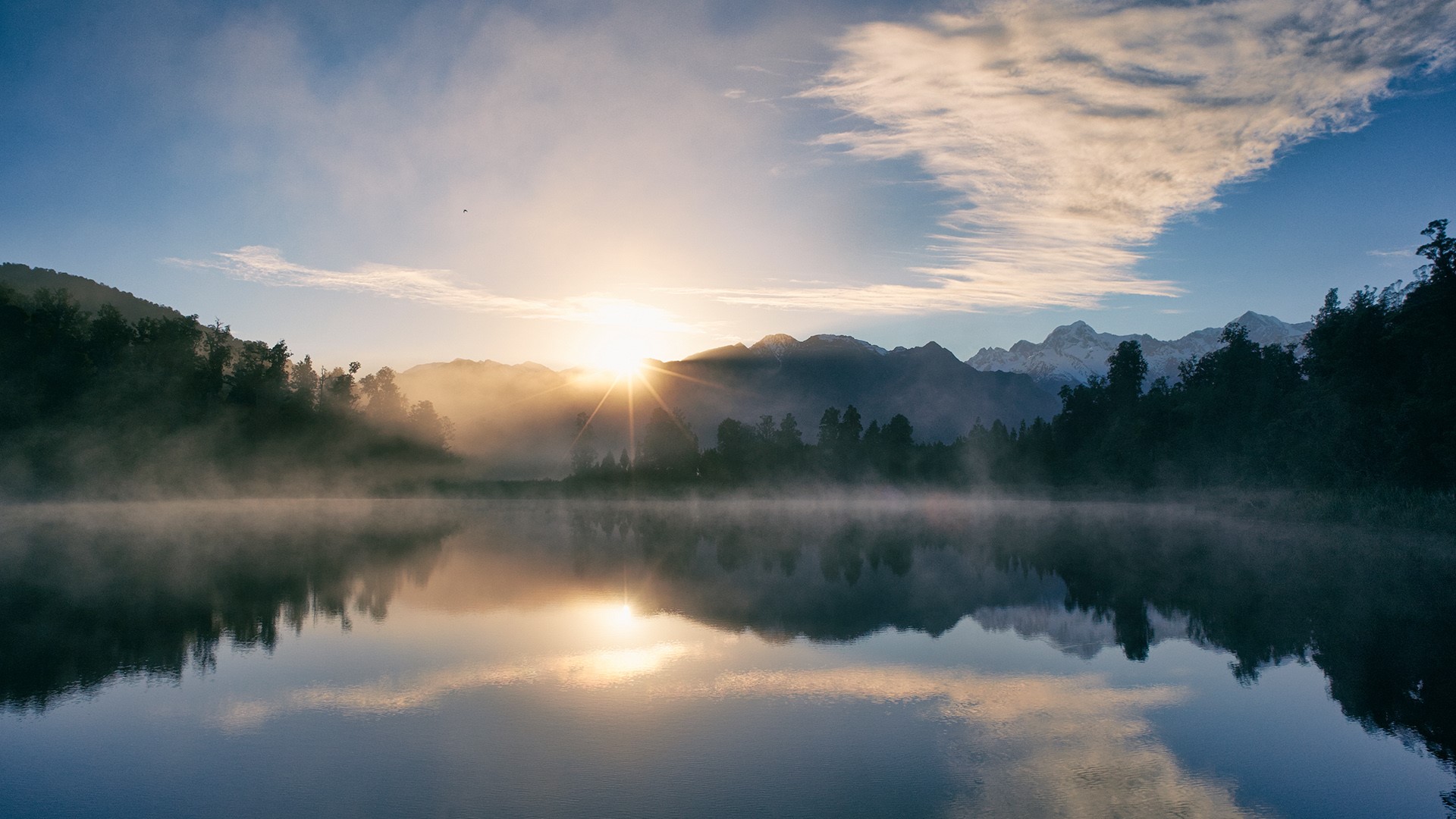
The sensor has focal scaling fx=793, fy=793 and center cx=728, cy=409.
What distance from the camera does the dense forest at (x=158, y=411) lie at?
302 ft

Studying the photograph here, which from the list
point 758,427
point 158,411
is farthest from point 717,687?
point 758,427

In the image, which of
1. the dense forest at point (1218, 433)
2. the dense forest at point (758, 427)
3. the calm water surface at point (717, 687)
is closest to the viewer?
the calm water surface at point (717, 687)

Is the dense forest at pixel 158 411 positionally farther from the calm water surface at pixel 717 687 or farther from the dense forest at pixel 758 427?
the calm water surface at pixel 717 687

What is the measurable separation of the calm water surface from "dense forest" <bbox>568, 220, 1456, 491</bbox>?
86.7ft

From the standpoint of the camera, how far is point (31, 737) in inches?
564

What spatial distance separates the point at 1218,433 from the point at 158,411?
14376 centimetres

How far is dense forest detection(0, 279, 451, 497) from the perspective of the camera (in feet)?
302

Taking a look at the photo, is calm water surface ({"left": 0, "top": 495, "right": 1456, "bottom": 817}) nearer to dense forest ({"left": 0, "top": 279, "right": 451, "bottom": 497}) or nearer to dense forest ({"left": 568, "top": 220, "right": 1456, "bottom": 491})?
dense forest ({"left": 568, "top": 220, "right": 1456, "bottom": 491})

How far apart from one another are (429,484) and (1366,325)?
425 ft

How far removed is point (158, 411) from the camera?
4109 inches

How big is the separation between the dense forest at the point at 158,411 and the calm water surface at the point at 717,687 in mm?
63386

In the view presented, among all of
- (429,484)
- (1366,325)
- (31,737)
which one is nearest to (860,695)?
(31,737)

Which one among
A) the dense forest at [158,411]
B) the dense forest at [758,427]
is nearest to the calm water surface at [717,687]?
the dense forest at [758,427]

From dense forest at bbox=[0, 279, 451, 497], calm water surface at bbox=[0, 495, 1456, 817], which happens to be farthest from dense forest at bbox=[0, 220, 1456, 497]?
calm water surface at bbox=[0, 495, 1456, 817]
